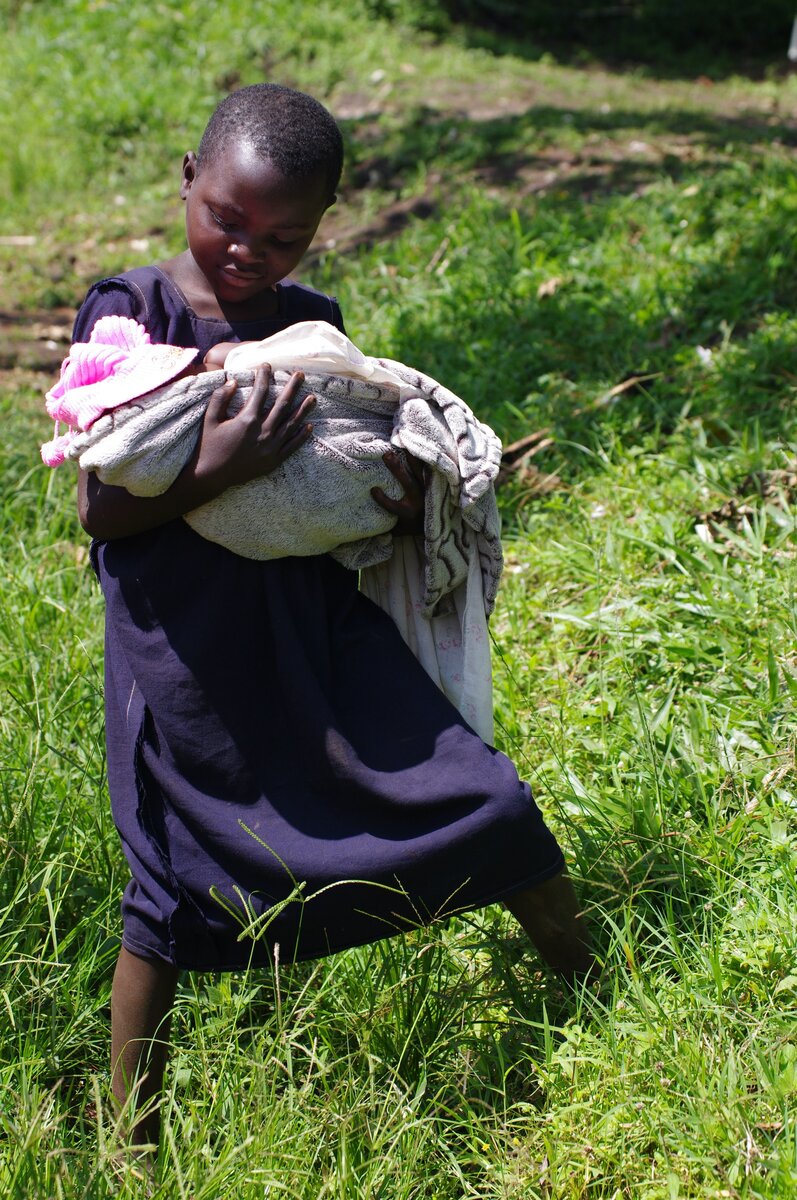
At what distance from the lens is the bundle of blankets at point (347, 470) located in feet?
6.11

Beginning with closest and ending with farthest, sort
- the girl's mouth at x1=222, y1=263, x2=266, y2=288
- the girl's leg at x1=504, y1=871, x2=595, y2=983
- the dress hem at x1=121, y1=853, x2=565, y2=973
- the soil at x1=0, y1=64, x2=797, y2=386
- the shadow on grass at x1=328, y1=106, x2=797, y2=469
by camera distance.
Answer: the girl's mouth at x1=222, y1=263, x2=266, y2=288 < the dress hem at x1=121, y1=853, x2=565, y2=973 < the girl's leg at x1=504, y1=871, x2=595, y2=983 < the shadow on grass at x1=328, y1=106, x2=797, y2=469 < the soil at x1=0, y1=64, x2=797, y2=386

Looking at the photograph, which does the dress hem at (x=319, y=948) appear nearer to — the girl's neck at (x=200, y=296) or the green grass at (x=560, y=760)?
the green grass at (x=560, y=760)

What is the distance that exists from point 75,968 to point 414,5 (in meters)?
8.60

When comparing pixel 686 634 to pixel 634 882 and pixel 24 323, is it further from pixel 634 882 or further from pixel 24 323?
pixel 24 323

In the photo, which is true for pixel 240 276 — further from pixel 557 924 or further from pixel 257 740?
pixel 557 924

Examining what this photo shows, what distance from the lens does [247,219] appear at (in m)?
1.94

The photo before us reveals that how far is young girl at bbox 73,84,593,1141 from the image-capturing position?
79.0 inches

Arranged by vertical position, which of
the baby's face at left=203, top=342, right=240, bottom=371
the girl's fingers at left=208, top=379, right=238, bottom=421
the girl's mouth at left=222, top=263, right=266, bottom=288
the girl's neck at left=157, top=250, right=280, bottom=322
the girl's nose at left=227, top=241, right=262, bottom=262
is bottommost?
the girl's fingers at left=208, top=379, right=238, bottom=421

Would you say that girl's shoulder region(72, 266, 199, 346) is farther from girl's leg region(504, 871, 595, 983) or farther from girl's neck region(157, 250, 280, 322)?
girl's leg region(504, 871, 595, 983)

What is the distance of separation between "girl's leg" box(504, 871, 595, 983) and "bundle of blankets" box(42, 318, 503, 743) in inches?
12.0

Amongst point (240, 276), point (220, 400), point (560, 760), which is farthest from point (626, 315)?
point (220, 400)

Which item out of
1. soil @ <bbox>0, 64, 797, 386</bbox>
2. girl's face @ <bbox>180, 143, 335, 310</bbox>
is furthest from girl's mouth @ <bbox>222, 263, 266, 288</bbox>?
soil @ <bbox>0, 64, 797, 386</bbox>

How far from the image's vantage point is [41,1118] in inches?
79.8

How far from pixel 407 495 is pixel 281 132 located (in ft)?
2.03
